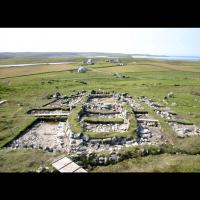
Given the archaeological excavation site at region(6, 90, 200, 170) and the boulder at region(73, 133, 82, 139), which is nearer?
the archaeological excavation site at region(6, 90, 200, 170)

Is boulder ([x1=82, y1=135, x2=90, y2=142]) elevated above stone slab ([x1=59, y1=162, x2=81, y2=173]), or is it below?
below

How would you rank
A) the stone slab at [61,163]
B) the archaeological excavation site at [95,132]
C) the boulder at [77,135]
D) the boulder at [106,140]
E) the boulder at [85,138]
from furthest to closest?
the boulder at [77,135] < the boulder at [85,138] < the boulder at [106,140] < the archaeological excavation site at [95,132] < the stone slab at [61,163]

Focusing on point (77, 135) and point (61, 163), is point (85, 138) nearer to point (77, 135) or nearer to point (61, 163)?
point (77, 135)

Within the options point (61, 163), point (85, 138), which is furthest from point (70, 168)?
point (85, 138)

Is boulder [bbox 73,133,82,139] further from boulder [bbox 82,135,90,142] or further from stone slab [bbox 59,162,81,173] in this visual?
stone slab [bbox 59,162,81,173]

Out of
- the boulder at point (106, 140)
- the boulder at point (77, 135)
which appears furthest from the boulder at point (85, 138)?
the boulder at point (106, 140)

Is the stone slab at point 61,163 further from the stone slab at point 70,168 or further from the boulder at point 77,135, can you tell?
the boulder at point 77,135

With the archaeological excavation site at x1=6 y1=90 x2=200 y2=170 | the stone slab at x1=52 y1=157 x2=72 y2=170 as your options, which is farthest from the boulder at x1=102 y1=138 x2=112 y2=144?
the stone slab at x1=52 y1=157 x2=72 y2=170
